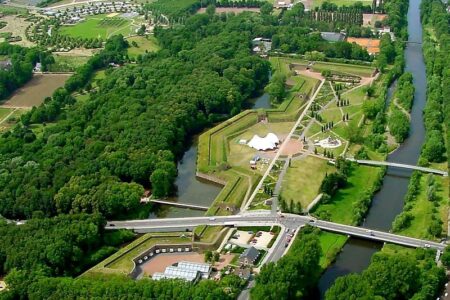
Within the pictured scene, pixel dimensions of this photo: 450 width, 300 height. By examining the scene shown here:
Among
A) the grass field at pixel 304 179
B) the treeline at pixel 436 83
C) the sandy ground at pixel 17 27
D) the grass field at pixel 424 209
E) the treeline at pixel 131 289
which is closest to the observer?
the treeline at pixel 131 289

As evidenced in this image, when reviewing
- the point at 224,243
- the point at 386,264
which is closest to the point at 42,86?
the point at 224,243

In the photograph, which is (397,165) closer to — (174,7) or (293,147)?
(293,147)

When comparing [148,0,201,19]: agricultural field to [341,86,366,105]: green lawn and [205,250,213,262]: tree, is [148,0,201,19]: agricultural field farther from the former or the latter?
[205,250,213,262]: tree

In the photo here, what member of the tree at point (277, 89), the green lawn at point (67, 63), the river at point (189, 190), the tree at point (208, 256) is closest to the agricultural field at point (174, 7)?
the green lawn at point (67, 63)

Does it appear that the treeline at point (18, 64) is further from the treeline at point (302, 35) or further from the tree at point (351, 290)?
the tree at point (351, 290)

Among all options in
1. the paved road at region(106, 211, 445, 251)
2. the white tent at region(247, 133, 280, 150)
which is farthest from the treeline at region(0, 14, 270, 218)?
the white tent at region(247, 133, 280, 150)
